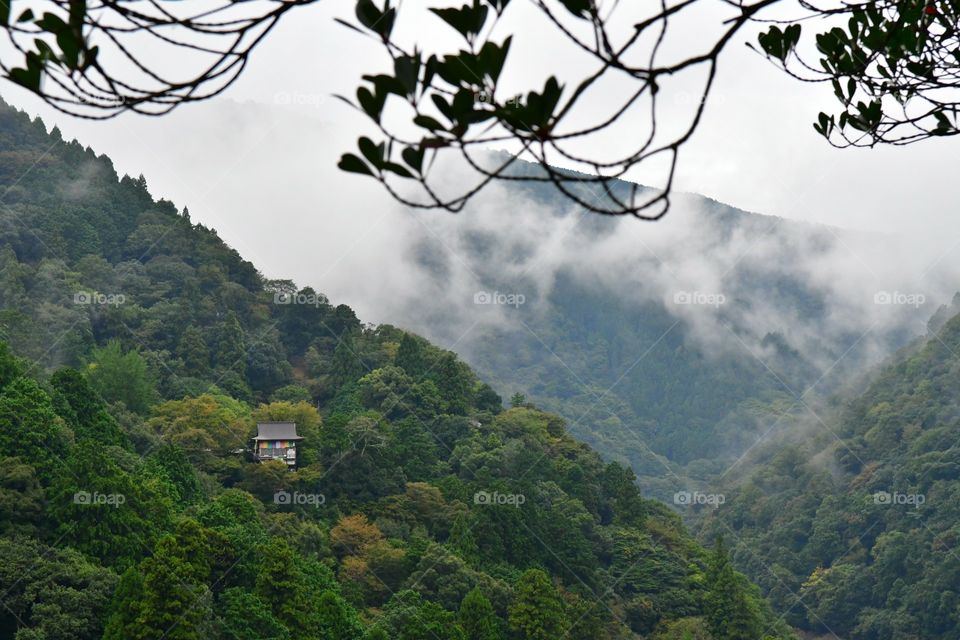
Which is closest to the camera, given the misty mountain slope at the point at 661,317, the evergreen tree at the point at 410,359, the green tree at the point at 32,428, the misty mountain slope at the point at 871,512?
the green tree at the point at 32,428

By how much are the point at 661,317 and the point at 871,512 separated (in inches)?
1546

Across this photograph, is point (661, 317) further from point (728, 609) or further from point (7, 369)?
point (7, 369)

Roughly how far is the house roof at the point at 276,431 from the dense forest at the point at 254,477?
1.61ft

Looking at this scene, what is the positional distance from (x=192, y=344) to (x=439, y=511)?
921 cm

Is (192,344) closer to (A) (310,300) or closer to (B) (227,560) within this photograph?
(A) (310,300)

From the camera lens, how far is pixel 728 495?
43.0m

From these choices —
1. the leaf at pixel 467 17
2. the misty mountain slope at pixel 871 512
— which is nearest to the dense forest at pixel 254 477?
the misty mountain slope at pixel 871 512

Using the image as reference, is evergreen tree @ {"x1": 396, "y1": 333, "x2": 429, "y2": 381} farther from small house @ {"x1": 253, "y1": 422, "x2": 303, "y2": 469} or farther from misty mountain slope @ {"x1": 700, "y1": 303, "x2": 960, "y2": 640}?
misty mountain slope @ {"x1": 700, "y1": 303, "x2": 960, "y2": 640}

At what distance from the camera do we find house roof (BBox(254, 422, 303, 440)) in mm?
23391

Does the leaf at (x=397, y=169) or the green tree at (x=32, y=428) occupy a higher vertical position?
the green tree at (x=32, y=428)

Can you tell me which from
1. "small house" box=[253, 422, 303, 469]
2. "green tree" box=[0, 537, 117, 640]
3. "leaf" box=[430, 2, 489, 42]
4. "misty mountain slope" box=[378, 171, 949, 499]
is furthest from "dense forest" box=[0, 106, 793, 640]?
"misty mountain slope" box=[378, 171, 949, 499]

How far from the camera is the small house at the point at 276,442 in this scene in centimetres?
2316

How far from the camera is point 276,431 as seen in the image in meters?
23.6

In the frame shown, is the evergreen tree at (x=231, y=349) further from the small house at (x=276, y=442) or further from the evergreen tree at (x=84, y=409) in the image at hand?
the evergreen tree at (x=84, y=409)
